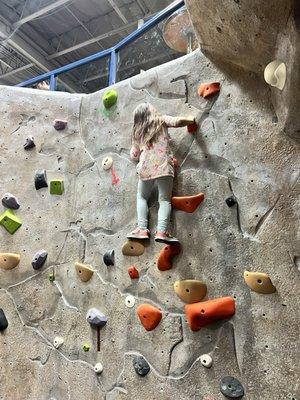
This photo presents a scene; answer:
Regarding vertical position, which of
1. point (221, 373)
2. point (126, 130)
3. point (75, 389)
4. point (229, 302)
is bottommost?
point (75, 389)

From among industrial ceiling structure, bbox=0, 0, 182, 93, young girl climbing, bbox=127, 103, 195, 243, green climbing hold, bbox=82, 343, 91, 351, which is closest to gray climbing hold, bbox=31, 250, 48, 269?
green climbing hold, bbox=82, 343, 91, 351

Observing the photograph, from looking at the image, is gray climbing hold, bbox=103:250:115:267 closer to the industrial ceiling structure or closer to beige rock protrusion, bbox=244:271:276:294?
beige rock protrusion, bbox=244:271:276:294

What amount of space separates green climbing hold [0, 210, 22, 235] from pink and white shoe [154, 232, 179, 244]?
4.10 ft

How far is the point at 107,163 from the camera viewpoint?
254cm

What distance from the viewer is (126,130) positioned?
99.5 inches

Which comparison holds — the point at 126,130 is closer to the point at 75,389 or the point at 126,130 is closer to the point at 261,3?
the point at 261,3

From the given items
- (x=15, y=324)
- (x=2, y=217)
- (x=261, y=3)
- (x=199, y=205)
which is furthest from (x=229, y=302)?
(x=2, y=217)

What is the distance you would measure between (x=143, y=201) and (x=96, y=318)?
76 centimetres

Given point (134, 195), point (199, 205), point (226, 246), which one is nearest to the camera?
point (226, 246)

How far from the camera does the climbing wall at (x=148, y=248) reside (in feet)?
5.73

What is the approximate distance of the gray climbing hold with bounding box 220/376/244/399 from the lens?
167cm

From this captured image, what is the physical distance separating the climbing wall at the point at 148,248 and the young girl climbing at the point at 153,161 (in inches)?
3.1

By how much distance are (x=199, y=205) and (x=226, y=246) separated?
286 mm

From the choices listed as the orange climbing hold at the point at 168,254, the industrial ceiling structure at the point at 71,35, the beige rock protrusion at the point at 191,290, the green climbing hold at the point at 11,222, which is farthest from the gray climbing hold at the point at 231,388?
the industrial ceiling structure at the point at 71,35
